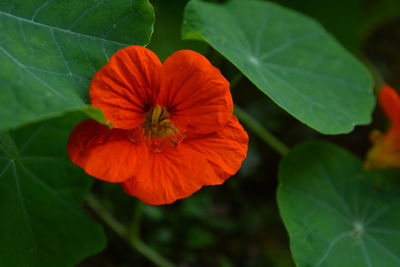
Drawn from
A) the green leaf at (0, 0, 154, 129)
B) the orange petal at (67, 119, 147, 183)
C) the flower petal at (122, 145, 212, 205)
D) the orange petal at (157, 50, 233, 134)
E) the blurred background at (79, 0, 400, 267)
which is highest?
the green leaf at (0, 0, 154, 129)

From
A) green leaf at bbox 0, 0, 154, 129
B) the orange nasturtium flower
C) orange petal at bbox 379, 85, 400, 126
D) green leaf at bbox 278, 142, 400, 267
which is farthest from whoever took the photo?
orange petal at bbox 379, 85, 400, 126

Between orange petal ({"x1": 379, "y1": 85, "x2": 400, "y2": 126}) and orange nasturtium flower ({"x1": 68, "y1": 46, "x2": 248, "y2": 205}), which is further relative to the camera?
orange petal ({"x1": 379, "y1": 85, "x2": 400, "y2": 126})

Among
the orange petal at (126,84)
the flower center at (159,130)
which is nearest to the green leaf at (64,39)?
the orange petal at (126,84)

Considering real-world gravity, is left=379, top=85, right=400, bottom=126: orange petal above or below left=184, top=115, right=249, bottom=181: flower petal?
below

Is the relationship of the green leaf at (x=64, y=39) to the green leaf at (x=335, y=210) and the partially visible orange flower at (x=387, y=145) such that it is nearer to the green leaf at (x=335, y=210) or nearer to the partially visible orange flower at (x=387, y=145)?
the green leaf at (x=335, y=210)

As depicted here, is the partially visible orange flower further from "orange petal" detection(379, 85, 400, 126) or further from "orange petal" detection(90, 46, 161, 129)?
"orange petal" detection(90, 46, 161, 129)

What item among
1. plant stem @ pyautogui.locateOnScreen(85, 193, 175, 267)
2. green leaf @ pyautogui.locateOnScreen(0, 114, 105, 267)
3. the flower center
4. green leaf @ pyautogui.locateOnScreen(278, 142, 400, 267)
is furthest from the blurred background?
the flower center

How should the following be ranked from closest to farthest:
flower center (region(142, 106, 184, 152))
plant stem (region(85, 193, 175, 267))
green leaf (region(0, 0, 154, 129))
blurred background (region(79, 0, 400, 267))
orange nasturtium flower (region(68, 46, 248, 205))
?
green leaf (region(0, 0, 154, 129))
orange nasturtium flower (region(68, 46, 248, 205))
flower center (region(142, 106, 184, 152))
plant stem (region(85, 193, 175, 267))
blurred background (region(79, 0, 400, 267))
